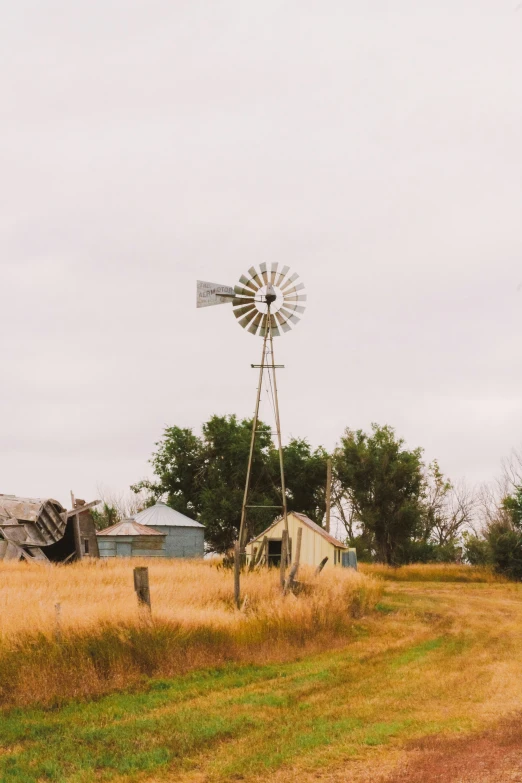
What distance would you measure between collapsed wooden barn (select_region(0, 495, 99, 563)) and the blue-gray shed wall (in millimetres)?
10802

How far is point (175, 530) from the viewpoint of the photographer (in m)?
49.0

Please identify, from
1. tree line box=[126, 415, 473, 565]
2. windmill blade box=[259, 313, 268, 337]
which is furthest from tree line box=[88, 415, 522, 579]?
windmill blade box=[259, 313, 268, 337]

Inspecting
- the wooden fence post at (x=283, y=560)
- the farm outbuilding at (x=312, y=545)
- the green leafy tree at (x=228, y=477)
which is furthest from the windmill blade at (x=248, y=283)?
the green leafy tree at (x=228, y=477)

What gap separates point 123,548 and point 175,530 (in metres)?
4.85

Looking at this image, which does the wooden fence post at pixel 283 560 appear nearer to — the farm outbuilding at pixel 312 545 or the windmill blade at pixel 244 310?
the windmill blade at pixel 244 310

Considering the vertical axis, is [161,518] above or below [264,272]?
below

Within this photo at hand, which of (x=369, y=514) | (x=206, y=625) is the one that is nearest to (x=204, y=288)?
(x=206, y=625)

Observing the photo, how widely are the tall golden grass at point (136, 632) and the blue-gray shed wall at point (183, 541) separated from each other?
2819 centimetres

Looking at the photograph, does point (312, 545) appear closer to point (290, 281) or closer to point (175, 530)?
point (175, 530)

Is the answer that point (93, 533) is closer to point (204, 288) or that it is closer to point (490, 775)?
point (204, 288)

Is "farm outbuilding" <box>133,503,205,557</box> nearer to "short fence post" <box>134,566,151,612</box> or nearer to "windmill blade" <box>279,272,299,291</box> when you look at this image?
"windmill blade" <box>279,272,299,291</box>

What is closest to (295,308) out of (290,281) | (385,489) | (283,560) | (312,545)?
(290,281)

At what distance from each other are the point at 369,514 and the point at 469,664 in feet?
149

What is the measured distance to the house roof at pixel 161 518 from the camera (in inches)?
1903
